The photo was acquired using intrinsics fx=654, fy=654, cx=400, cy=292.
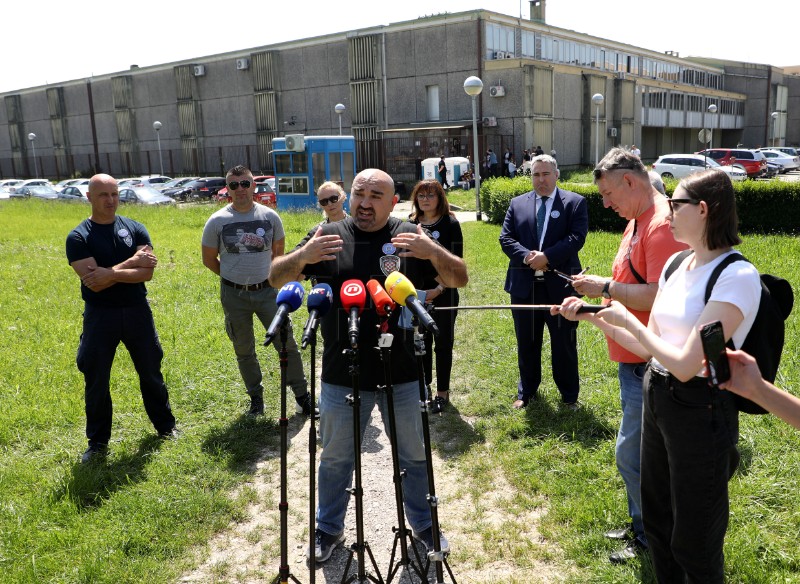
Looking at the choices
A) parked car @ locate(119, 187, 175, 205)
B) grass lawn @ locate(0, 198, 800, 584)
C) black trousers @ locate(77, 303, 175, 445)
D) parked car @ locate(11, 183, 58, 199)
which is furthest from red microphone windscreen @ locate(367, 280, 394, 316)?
parked car @ locate(11, 183, 58, 199)

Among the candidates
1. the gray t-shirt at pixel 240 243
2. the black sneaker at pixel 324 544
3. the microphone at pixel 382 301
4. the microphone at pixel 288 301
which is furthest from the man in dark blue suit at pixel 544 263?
the microphone at pixel 288 301

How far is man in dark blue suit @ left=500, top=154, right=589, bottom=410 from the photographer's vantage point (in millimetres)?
5652

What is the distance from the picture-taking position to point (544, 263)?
550 centimetres

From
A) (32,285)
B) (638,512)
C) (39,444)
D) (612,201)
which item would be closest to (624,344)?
(612,201)

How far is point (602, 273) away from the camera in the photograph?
10695 mm

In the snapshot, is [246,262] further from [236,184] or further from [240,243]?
[236,184]

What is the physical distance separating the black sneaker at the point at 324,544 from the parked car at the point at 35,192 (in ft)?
114

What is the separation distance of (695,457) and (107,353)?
4.27 m

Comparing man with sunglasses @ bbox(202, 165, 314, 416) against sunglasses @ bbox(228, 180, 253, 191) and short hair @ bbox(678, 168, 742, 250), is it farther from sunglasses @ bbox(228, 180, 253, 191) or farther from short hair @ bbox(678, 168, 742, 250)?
short hair @ bbox(678, 168, 742, 250)

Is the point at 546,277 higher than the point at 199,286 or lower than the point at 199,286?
higher

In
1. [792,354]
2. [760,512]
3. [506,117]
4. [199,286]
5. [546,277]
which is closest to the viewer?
[760,512]

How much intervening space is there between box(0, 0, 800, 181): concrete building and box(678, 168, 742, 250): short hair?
31669mm

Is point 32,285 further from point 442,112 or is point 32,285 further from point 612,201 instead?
point 442,112

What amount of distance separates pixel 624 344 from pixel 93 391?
13.4 feet
